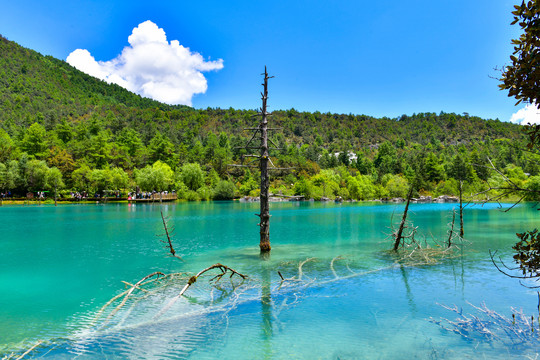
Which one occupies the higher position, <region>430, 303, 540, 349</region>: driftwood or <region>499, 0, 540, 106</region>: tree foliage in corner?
<region>499, 0, 540, 106</region>: tree foliage in corner

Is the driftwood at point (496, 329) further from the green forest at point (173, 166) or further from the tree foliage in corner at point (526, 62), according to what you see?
the green forest at point (173, 166)

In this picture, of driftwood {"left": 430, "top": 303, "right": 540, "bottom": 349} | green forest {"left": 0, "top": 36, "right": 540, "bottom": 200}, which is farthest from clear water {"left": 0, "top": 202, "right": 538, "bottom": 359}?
green forest {"left": 0, "top": 36, "right": 540, "bottom": 200}

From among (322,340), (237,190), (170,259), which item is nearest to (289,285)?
(322,340)

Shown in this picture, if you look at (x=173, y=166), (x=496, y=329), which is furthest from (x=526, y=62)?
(x=173, y=166)

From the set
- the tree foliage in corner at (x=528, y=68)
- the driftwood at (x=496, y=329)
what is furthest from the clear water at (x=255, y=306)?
the tree foliage in corner at (x=528, y=68)

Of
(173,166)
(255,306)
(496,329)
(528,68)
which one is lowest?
(255,306)

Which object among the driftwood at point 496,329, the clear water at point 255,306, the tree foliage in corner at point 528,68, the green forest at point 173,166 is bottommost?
the clear water at point 255,306

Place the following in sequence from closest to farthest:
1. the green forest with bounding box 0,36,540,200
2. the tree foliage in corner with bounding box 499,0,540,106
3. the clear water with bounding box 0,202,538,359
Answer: the tree foliage in corner with bounding box 499,0,540,106 → the clear water with bounding box 0,202,538,359 → the green forest with bounding box 0,36,540,200

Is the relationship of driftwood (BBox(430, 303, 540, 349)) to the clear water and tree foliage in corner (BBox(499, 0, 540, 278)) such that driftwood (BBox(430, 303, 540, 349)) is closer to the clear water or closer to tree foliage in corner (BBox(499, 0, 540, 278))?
the clear water

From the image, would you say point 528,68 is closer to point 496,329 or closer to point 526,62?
point 526,62

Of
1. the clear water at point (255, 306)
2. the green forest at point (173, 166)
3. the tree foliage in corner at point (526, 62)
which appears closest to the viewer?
the tree foliage in corner at point (526, 62)

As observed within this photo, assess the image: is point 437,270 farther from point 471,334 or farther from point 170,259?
point 170,259

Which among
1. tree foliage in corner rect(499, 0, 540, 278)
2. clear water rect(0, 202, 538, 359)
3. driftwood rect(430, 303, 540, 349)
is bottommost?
clear water rect(0, 202, 538, 359)

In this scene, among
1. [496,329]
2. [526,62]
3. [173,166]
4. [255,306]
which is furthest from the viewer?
[173,166]
